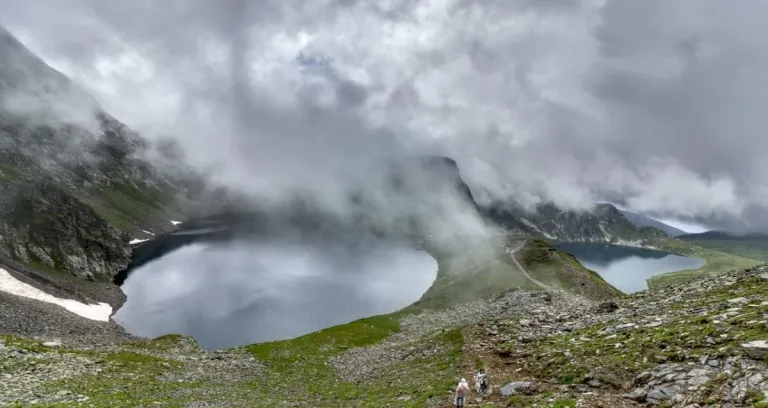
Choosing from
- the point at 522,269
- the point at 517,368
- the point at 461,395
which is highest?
the point at 522,269

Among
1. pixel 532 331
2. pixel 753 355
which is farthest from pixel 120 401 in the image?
pixel 753 355

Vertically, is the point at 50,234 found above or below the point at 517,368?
above

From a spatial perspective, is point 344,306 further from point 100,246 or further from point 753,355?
point 753,355

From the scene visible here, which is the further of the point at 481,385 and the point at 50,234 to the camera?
the point at 50,234

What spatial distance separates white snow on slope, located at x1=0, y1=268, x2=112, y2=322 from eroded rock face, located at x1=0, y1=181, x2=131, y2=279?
3839cm

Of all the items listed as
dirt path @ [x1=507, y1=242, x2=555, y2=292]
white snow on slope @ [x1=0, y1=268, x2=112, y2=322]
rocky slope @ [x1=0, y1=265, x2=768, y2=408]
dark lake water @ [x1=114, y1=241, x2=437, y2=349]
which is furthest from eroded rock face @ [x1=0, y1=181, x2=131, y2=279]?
dirt path @ [x1=507, y1=242, x2=555, y2=292]

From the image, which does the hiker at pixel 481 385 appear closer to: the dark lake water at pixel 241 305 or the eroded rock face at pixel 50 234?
the dark lake water at pixel 241 305

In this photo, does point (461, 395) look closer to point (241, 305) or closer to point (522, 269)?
point (241, 305)

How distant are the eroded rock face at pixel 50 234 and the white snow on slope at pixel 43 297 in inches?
1511

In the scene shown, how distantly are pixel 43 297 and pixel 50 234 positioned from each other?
236 ft

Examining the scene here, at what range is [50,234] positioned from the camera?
568 ft

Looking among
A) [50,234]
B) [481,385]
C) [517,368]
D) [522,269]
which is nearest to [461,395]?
[481,385]

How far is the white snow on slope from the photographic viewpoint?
366 ft

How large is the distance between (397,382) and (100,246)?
208542 millimetres
